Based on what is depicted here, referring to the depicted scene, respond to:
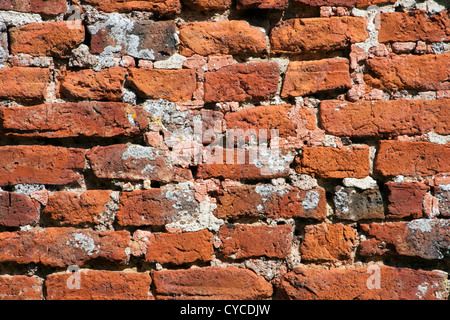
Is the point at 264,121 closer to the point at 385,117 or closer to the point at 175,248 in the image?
the point at 385,117

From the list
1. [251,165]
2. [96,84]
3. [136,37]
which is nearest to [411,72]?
[251,165]

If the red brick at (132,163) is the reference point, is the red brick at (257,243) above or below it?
below

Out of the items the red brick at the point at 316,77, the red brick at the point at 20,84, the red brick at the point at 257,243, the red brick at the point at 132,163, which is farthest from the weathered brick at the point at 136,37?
Result: the red brick at the point at 257,243

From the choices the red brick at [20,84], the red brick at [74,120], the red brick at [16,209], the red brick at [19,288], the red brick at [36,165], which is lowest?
the red brick at [19,288]

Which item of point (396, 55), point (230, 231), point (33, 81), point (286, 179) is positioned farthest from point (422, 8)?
point (33, 81)

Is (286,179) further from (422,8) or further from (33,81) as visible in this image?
(33,81)

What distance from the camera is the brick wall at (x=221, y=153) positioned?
4.41ft

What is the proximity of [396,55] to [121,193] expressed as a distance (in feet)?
3.53

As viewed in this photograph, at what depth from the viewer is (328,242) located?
136cm

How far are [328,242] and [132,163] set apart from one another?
732 mm

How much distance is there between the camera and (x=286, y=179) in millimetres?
1369

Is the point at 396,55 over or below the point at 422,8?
below

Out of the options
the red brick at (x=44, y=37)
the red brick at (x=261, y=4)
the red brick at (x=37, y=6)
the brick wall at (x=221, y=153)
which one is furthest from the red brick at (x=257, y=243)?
the red brick at (x=37, y=6)

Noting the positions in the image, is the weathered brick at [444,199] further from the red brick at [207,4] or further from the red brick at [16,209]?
the red brick at [16,209]
